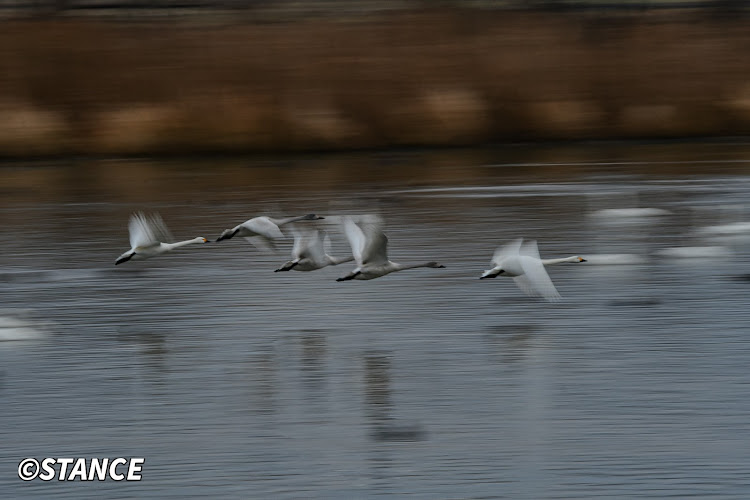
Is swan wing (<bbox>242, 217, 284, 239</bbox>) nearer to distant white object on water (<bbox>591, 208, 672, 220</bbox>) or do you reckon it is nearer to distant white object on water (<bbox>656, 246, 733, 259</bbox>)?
distant white object on water (<bbox>656, 246, 733, 259</bbox>)

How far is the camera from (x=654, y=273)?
51.8ft

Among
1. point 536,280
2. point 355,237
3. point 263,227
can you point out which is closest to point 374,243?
point 355,237

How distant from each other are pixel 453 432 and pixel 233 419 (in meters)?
1.52

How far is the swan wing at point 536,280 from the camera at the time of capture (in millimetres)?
12039

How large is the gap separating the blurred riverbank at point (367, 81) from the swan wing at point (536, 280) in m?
18.1

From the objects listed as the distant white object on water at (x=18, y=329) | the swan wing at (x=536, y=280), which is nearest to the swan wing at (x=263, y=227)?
the distant white object on water at (x=18, y=329)

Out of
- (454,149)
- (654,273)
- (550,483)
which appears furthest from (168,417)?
(454,149)

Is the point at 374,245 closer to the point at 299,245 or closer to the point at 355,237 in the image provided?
the point at 355,237

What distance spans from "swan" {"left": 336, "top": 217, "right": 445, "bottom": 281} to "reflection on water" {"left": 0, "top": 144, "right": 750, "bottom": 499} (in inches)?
26.7

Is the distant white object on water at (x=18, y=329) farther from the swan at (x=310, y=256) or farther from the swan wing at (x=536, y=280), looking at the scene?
the swan wing at (x=536, y=280)

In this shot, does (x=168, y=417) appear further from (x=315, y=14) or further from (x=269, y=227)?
(x=315, y=14)

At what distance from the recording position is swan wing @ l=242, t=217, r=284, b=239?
12969mm

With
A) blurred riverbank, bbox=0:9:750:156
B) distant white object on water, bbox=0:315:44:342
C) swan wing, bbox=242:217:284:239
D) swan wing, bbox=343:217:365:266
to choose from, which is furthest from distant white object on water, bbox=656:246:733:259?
blurred riverbank, bbox=0:9:750:156

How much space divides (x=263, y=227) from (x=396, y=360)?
2.07 m
